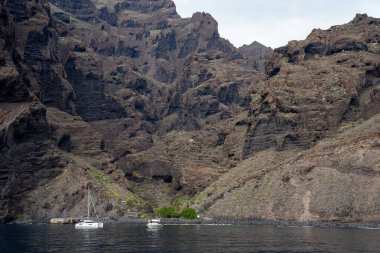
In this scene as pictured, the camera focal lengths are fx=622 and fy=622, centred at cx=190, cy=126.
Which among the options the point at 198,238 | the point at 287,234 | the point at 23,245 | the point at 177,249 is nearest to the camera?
the point at 177,249

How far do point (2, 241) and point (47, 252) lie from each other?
33.0 metres

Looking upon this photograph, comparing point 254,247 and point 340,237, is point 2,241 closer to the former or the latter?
point 254,247

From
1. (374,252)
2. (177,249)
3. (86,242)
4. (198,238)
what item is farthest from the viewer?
(198,238)

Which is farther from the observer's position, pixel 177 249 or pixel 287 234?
pixel 287 234

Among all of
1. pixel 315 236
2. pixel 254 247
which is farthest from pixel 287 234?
pixel 254 247

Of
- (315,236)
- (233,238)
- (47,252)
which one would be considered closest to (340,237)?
(315,236)

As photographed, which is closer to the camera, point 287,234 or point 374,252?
point 374,252

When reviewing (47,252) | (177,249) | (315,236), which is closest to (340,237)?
(315,236)

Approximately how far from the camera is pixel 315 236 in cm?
16400

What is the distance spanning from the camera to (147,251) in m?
124

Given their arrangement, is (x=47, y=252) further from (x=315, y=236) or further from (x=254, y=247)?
(x=315, y=236)

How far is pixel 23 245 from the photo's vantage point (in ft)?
450

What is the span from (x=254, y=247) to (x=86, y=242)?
137 ft

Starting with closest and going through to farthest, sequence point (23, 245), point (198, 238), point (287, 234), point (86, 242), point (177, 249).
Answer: point (177, 249) < point (23, 245) < point (86, 242) < point (198, 238) < point (287, 234)
